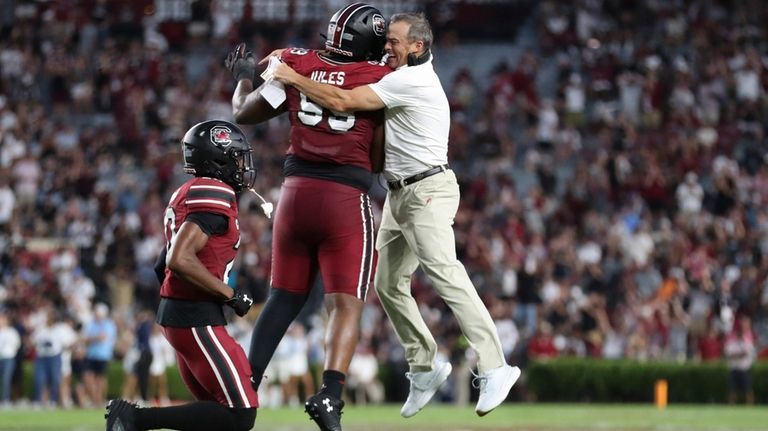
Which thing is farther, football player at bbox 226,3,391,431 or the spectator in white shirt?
the spectator in white shirt

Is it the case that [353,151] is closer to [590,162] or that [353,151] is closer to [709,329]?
[709,329]

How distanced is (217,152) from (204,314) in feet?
2.85

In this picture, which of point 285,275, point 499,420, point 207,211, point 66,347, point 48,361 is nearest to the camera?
point 207,211

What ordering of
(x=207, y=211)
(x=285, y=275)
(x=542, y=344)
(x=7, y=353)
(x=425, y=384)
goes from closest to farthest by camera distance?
(x=207, y=211), (x=285, y=275), (x=425, y=384), (x=7, y=353), (x=542, y=344)

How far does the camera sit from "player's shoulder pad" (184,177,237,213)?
7.38 m

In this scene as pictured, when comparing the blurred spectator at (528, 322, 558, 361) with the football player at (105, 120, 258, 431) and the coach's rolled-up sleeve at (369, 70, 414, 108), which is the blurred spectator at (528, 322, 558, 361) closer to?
the coach's rolled-up sleeve at (369, 70, 414, 108)

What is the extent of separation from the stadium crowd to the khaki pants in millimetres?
12844

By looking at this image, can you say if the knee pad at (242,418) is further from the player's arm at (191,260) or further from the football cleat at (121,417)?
the player's arm at (191,260)

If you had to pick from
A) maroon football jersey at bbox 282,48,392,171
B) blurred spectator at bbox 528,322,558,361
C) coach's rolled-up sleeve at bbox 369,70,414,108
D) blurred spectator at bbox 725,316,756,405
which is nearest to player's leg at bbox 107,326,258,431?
maroon football jersey at bbox 282,48,392,171

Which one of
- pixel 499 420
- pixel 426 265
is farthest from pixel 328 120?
pixel 499 420

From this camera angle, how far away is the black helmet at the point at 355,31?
818 cm

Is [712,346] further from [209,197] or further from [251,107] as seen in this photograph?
[209,197]

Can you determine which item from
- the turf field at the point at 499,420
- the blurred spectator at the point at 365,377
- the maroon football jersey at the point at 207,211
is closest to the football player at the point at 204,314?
the maroon football jersey at the point at 207,211

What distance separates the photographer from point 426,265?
8.46m
